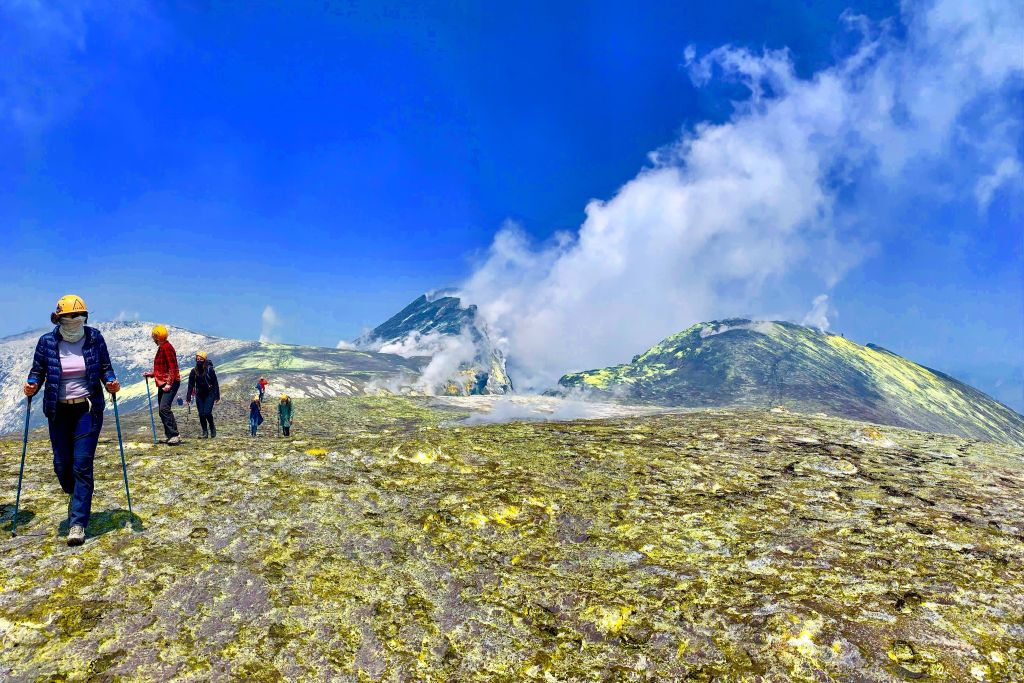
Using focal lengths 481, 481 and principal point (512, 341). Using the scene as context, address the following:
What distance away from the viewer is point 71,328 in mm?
9180

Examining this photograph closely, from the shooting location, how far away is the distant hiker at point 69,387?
29.5ft

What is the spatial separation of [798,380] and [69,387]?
13610 cm

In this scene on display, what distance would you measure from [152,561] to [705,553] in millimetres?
9493

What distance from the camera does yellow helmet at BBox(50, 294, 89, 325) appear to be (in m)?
8.99

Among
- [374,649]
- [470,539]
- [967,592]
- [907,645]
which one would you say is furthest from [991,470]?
[374,649]

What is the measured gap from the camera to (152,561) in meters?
7.88

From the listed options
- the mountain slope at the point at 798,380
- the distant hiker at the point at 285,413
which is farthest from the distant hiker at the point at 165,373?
the mountain slope at the point at 798,380

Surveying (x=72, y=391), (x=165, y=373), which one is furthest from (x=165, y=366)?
(x=72, y=391)

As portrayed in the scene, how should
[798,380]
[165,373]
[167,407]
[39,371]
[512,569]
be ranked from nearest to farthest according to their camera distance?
[512,569] → [39,371] → [167,407] → [165,373] → [798,380]

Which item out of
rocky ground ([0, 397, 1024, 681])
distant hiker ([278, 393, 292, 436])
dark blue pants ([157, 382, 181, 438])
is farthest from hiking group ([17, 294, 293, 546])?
distant hiker ([278, 393, 292, 436])

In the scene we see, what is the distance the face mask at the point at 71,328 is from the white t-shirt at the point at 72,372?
0.10 metres

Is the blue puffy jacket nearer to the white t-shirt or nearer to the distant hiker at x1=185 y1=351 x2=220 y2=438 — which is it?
the white t-shirt

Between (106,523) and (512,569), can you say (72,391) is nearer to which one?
(106,523)

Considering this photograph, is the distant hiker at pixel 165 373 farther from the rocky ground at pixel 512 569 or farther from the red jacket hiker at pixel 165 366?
the rocky ground at pixel 512 569
